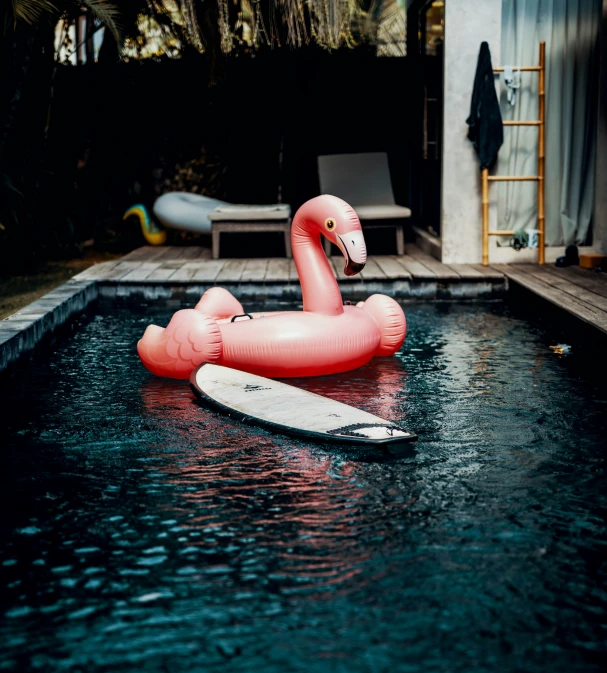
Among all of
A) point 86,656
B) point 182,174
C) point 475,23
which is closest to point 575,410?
point 86,656

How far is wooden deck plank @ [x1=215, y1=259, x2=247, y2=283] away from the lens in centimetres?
837

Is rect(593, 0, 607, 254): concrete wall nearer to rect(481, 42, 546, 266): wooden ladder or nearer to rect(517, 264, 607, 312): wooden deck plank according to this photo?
rect(481, 42, 546, 266): wooden ladder

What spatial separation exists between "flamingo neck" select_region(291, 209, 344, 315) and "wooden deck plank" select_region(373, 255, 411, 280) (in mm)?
2733

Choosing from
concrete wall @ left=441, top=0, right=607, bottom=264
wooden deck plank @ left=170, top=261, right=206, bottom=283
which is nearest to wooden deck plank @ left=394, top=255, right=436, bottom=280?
concrete wall @ left=441, top=0, right=607, bottom=264

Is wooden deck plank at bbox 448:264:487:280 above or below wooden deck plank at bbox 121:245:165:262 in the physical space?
below

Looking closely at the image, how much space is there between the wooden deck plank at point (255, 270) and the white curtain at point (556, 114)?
2.42 m

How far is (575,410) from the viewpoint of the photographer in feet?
15.7

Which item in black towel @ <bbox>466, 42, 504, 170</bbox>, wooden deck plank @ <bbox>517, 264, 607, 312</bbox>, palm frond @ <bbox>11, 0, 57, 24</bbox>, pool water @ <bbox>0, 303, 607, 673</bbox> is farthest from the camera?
black towel @ <bbox>466, 42, 504, 170</bbox>

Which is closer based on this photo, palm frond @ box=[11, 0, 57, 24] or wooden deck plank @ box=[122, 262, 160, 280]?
palm frond @ box=[11, 0, 57, 24]

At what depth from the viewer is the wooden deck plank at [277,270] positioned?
8367mm

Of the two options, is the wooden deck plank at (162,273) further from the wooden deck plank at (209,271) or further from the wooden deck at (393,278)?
the wooden deck plank at (209,271)

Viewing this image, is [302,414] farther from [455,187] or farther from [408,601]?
[455,187]

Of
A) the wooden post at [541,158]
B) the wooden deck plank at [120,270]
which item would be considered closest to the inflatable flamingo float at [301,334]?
the wooden deck plank at [120,270]

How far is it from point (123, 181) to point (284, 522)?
9152mm
